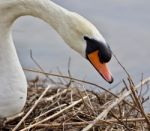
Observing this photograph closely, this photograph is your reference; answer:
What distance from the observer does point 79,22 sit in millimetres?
3082

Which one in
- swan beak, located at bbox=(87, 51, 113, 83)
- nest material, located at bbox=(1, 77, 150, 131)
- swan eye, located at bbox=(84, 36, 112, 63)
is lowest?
nest material, located at bbox=(1, 77, 150, 131)

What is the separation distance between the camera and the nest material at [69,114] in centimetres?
336

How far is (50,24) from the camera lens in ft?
10.9

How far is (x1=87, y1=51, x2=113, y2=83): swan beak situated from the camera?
10.2 feet

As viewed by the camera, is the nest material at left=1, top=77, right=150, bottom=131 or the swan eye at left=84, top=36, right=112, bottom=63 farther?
the nest material at left=1, top=77, right=150, bottom=131

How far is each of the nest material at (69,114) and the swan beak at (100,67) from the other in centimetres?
15

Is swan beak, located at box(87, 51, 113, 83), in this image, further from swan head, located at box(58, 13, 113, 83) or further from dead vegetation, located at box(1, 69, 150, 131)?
dead vegetation, located at box(1, 69, 150, 131)

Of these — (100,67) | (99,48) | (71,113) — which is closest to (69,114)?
(71,113)

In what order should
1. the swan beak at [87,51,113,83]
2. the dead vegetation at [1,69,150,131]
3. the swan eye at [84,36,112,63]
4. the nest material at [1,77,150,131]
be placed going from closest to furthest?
the swan eye at [84,36,112,63] < the swan beak at [87,51,113,83] < the dead vegetation at [1,69,150,131] < the nest material at [1,77,150,131]

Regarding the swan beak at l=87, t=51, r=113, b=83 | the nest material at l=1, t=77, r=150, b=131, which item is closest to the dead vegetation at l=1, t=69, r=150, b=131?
the nest material at l=1, t=77, r=150, b=131

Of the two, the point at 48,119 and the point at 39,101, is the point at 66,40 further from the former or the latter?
the point at 39,101

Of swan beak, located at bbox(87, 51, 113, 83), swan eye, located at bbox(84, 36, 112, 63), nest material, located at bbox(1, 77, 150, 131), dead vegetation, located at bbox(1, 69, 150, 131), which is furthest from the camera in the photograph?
nest material, located at bbox(1, 77, 150, 131)

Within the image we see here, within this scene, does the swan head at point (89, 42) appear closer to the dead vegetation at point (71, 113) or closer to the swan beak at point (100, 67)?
the swan beak at point (100, 67)

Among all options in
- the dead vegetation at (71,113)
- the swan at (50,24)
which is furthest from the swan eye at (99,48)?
the dead vegetation at (71,113)
